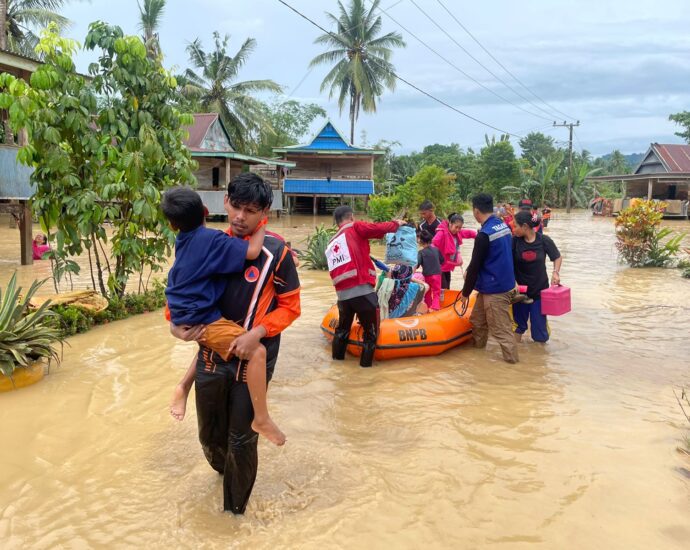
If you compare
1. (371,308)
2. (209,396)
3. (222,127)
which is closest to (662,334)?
(371,308)

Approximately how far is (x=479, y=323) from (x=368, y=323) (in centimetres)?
142

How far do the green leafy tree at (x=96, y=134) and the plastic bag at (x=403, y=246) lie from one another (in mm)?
2920

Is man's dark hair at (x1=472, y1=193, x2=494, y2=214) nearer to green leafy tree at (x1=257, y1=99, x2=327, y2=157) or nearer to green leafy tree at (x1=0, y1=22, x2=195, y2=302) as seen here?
green leafy tree at (x1=0, y1=22, x2=195, y2=302)

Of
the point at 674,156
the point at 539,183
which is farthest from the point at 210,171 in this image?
the point at 674,156

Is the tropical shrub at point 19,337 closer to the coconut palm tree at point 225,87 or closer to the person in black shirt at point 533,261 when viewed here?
the person in black shirt at point 533,261

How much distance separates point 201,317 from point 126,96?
5259 millimetres

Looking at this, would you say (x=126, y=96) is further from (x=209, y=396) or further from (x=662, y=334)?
(x=662, y=334)

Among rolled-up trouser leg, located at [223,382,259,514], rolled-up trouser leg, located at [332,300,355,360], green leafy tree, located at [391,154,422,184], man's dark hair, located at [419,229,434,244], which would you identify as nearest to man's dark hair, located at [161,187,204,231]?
rolled-up trouser leg, located at [223,382,259,514]

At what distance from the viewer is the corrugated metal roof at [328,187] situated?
102ft

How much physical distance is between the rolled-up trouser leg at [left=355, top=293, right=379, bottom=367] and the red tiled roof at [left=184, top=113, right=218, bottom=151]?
21205 mm

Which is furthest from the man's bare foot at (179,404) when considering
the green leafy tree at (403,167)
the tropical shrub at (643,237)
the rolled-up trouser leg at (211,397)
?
the green leafy tree at (403,167)

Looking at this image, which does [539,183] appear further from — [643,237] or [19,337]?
[19,337]

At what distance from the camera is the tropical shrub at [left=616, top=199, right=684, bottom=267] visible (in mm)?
13281

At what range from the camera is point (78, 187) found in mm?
6836
